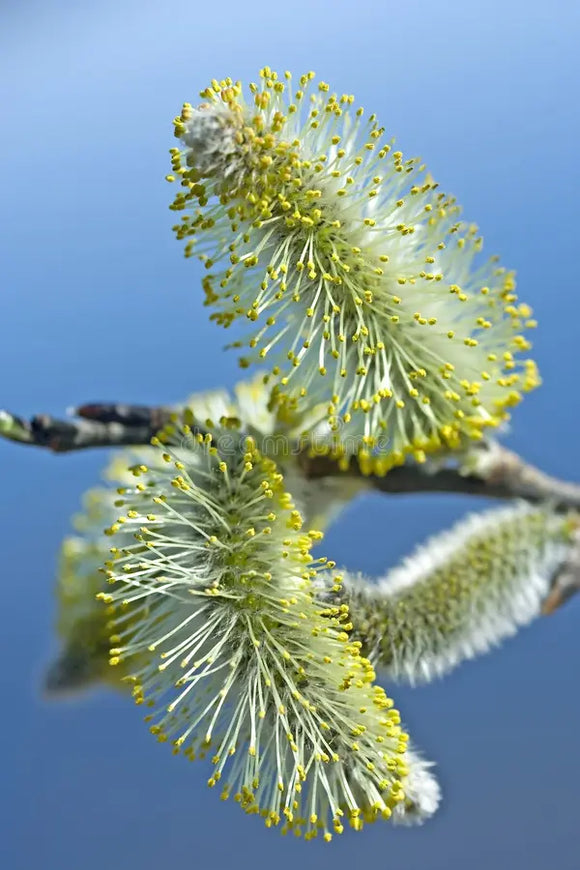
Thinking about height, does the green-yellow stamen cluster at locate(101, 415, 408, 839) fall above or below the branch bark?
below

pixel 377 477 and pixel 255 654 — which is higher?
pixel 377 477

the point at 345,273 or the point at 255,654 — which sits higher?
the point at 345,273

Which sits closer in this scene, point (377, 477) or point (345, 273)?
point (345, 273)

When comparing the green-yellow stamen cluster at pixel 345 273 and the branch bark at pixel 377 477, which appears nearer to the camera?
the green-yellow stamen cluster at pixel 345 273

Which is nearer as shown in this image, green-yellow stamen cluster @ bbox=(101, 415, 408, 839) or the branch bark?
green-yellow stamen cluster @ bbox=(101, 415, 408, 839)

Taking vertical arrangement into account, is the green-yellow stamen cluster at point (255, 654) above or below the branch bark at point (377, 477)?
below
